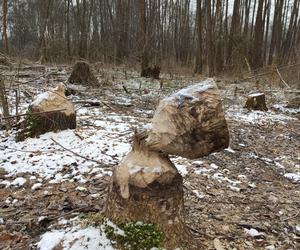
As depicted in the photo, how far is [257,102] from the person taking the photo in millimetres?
7566

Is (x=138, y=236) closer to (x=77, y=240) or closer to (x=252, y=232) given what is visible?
(x=77, y=240)

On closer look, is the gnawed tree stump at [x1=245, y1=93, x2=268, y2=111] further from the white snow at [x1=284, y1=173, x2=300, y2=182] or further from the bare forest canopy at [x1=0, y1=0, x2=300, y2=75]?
the bare forest canopy at [x1=0, y1=0, x2=300, y2=75]

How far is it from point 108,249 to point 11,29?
2900 centimetres

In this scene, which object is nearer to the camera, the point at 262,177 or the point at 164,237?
the point at 164,237

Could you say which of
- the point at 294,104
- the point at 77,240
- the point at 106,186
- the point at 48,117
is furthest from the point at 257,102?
the point at 77,240

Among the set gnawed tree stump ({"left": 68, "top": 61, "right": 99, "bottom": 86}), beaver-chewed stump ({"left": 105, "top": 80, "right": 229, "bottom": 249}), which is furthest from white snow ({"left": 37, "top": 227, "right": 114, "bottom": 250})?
gnawed tree stump ({"left": 68, "top": 61, "right": 99, "bottom": 86})

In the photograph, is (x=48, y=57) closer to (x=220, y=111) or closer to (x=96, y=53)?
(x=96, y=53)

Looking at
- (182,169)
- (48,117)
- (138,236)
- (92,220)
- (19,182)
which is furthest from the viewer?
(48,117)

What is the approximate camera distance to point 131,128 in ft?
16.4

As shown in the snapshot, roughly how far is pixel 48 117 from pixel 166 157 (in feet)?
8.65

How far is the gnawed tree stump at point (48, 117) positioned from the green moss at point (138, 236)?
2.53 m

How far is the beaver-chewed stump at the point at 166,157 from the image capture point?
83.5 inches

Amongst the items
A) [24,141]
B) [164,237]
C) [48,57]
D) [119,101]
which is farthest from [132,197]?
[48,57]

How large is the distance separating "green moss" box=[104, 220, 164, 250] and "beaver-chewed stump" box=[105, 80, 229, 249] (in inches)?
1.4
